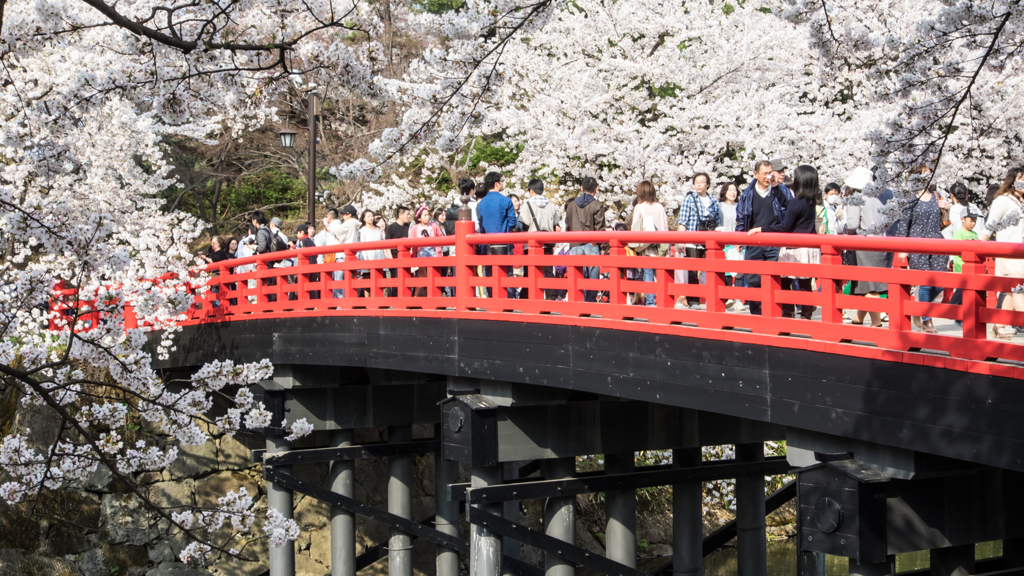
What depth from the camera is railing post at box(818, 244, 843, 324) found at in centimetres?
583

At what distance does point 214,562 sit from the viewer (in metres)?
13.9

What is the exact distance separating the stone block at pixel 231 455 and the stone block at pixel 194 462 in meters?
0.09

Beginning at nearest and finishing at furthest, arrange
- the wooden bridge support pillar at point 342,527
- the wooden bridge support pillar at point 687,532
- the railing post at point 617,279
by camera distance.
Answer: the railing post at point 617,279 < the wooden bridge support pillar at point 687,532 < the wooden bridge support pillar at point 342,527

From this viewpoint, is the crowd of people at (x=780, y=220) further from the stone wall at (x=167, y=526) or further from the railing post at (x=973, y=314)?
the stone wall at (x=167, y=526)

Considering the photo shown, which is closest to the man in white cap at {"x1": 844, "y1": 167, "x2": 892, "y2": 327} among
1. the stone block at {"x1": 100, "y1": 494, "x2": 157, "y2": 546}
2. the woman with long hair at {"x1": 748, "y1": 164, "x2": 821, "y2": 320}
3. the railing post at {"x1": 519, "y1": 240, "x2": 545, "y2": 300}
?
the woman with long hair at {"x1": 748, "y1": 164, "x2": 821, "y2": 320}

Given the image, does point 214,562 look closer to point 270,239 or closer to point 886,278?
point 270,239

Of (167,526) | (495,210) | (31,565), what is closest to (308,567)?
(167,526)

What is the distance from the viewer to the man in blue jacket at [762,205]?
782 cm

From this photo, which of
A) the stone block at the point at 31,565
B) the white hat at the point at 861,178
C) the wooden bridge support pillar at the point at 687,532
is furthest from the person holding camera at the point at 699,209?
the stone block at the point at 31,565

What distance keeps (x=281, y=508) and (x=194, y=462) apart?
11.2 ft

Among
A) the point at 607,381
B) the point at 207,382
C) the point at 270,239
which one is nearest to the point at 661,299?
the point at 607,381

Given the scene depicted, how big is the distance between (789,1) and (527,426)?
3987 millimetres

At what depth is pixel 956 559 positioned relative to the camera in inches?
253

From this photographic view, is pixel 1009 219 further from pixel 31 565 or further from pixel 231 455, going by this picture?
pixel 31 565
